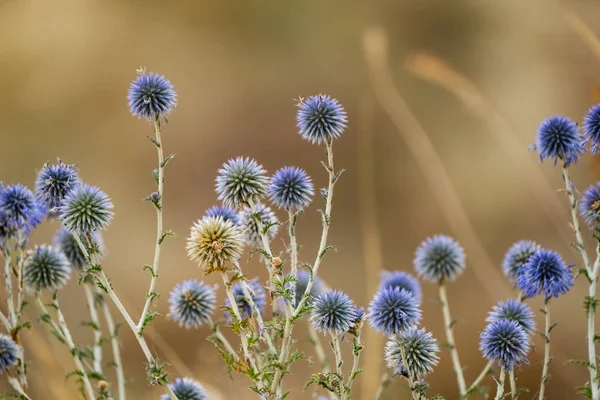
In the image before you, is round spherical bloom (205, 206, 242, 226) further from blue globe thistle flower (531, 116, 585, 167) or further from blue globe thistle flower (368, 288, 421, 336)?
blue globe thistle flower (531, 116, 585, 167)

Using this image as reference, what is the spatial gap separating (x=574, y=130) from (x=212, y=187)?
2.51 meters

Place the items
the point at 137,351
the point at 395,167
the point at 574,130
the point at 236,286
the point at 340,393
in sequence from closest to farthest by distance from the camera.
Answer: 1. the point at 340,393
2. the point at 574,130
3. the point at 236,286
4. the point at 137,351
5. the point at 395,167

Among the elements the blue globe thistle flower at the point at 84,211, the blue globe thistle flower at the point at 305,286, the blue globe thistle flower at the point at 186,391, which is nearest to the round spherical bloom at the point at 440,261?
the blue globe thistle flower at the point at 305,286

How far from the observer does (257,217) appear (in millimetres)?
2102

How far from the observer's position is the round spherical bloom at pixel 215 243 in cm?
212

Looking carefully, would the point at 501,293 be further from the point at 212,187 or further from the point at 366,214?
the point at 212,187

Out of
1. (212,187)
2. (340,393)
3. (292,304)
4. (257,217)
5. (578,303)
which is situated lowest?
(340,393)

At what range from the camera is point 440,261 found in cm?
279

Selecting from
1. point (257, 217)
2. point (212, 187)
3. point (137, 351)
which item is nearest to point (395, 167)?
point (212, 187)

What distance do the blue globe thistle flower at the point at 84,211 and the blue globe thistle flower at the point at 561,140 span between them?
5.01 feet

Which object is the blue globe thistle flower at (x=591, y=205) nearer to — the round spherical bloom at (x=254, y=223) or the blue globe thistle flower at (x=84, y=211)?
the round spherical bloom at (x=254, y=223)

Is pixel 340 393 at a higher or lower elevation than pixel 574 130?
lower

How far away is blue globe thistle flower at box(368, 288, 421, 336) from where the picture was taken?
2.08m

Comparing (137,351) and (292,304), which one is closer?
(292,304)
